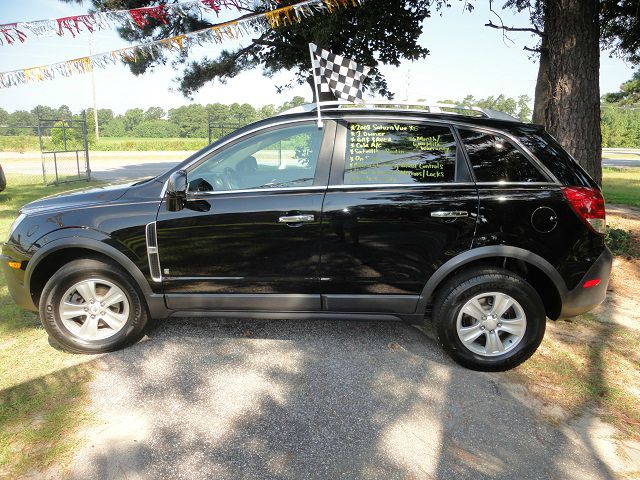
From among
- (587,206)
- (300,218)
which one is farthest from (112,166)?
(587,206)

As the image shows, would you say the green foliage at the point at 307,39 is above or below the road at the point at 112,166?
above

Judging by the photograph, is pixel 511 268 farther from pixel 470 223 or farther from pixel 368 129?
pixel 368 129

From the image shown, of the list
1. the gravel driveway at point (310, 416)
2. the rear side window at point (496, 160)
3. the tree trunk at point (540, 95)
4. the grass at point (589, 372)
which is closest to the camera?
the gravel driveway at point (310, 416)

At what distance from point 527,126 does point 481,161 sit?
0.51 m

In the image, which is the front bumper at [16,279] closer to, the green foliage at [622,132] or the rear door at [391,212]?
the rear door at [391,212]

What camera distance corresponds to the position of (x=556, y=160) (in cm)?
317

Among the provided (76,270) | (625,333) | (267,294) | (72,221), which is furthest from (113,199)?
(625,333)

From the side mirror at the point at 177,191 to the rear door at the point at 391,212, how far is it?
40.6 inches

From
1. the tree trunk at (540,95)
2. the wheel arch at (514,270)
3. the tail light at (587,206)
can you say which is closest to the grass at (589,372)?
the wheel arch at (514,270)

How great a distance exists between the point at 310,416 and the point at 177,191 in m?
1.77

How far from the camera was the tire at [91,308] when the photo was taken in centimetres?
330

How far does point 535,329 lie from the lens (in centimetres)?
314

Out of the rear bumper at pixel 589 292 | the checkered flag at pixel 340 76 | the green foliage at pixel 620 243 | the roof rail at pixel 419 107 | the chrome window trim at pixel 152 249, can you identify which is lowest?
the green foliage at pixel 620 243

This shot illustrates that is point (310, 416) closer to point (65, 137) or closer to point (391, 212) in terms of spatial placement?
point (391, 212)
